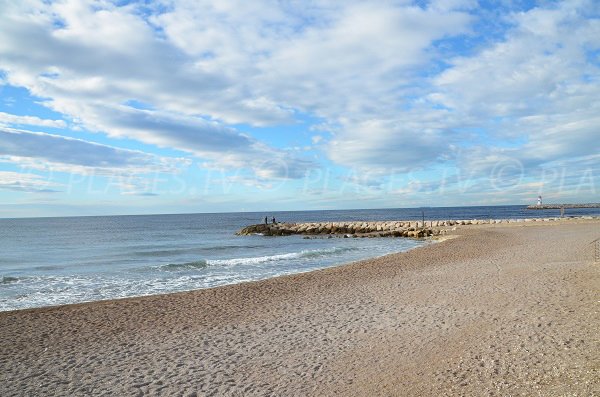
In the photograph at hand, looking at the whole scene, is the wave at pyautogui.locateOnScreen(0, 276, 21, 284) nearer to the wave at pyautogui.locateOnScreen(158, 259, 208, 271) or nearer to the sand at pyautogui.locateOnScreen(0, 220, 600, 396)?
the wave at pyautogui.locateOnScreen(158, 259, 208, 271)

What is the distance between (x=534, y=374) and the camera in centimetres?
570

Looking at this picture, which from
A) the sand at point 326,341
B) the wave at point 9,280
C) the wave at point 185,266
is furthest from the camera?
the wave at point 185,266

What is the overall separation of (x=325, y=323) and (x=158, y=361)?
346cm

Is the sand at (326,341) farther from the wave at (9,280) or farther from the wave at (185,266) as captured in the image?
the wave at (185,266)

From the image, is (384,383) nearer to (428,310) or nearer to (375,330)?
(375,330)

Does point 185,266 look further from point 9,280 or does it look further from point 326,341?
point 326,341

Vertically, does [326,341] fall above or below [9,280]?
above

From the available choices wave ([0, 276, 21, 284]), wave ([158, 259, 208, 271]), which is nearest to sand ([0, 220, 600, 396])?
wave ([0, 276, 21, 284])

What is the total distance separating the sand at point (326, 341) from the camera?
5.80 m

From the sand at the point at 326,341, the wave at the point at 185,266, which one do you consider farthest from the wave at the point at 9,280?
the sand at the point at 326,341

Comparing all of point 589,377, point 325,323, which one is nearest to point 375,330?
point 325,323

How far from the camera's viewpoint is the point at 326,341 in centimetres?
771

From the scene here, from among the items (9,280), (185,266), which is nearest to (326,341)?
(185,266)

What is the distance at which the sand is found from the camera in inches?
228
